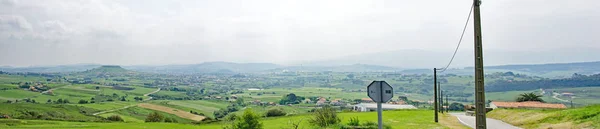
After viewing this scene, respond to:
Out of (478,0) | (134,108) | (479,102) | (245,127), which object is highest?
(478,0)

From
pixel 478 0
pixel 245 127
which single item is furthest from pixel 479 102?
pixel 245 127

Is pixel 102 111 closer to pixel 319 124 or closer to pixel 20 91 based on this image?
pixel 20 91

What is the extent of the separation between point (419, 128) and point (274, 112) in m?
30.0

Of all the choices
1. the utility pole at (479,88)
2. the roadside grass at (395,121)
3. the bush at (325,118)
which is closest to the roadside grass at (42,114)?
the roadside grass at (395,121)

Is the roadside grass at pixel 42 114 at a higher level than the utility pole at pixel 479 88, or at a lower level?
lower

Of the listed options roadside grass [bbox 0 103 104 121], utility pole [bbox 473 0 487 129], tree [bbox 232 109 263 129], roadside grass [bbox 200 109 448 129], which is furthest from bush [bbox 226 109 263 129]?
roadside grass [bbox 0 103 104 121]

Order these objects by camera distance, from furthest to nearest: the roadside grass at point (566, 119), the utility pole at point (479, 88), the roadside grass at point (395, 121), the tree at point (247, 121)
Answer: the roadside grass at point (395, 121) < the tree at point (247, 121) < the roadside grass at point (566, 119) < the utility pole at point (479, 88)

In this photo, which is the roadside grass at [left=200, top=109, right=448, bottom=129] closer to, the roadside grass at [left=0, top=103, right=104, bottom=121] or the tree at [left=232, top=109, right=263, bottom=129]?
the tree at [left=232, top=109, right=263, bottom=129]

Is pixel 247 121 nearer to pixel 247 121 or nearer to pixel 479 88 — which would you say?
pixel 247 121

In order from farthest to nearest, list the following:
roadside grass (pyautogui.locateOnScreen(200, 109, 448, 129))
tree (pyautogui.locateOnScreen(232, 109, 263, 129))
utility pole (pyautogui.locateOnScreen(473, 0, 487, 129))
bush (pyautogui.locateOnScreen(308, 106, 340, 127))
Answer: roadside grass (pyautogui.locateOnScreen(200, 109, 448, 129)) < bush (pyautogui.locateOnScreen(308, 106, 340, 127)) < tree (pyautogui.locateOnScreen(232, 109, 263, 129)) < utility pole (pyautogui.locateOnScreen(473, 0, 487, 129))

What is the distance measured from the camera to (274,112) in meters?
52.8

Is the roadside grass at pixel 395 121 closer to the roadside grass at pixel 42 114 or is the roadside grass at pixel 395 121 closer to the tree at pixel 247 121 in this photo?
the tree at pixel 247 121

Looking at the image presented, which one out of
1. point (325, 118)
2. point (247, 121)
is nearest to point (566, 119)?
point (325, 118)

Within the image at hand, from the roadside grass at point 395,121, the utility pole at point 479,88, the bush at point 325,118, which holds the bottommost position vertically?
the roadside grass at point 395,121
